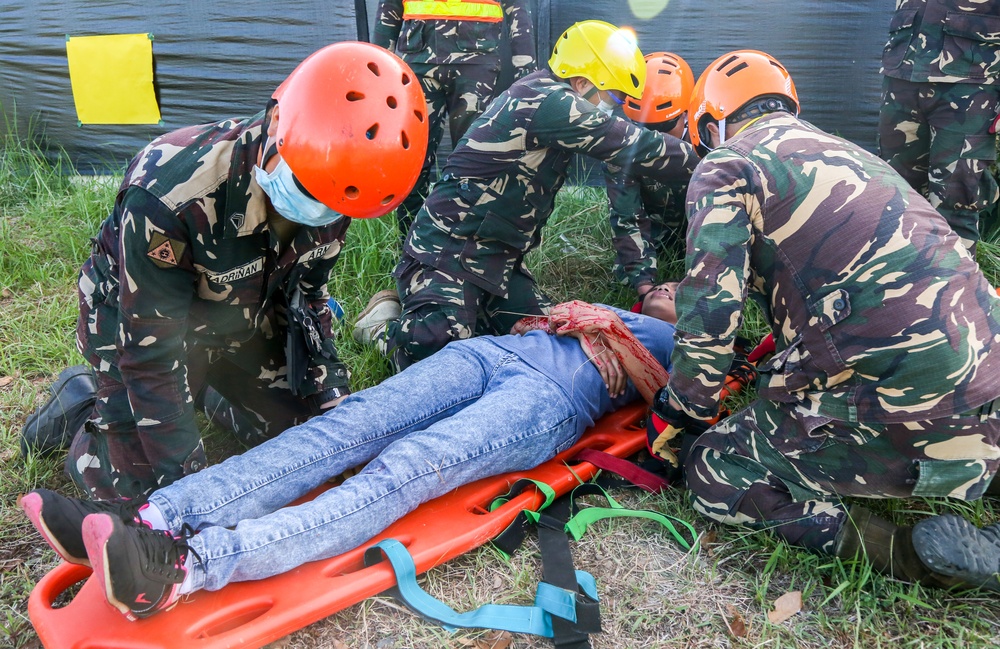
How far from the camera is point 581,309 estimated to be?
297 cm

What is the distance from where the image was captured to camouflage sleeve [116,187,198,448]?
204 centimetres

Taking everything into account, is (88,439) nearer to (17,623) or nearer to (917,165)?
(17,623)

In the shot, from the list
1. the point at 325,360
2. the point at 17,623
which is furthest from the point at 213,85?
the point at 17,623

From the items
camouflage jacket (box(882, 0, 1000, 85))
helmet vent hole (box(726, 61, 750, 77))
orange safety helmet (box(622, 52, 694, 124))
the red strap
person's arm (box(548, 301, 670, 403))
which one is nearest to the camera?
helmet vent hole (box(726, 61, 750, 77))

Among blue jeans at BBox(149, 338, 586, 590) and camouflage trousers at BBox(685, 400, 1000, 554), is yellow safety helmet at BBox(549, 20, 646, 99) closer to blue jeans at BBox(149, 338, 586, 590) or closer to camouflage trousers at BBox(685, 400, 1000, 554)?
blue jeans at BBox(149, 338, 586, 590)

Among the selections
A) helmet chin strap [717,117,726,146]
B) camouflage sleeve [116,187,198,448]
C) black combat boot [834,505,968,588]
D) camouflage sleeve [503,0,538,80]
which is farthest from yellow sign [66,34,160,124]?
black combat boot [834,505,968,588]

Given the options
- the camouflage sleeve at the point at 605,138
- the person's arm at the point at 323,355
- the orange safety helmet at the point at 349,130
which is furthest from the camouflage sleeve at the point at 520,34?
the orange safety helmet at the point at 349,130

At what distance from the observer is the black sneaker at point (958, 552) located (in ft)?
6.72

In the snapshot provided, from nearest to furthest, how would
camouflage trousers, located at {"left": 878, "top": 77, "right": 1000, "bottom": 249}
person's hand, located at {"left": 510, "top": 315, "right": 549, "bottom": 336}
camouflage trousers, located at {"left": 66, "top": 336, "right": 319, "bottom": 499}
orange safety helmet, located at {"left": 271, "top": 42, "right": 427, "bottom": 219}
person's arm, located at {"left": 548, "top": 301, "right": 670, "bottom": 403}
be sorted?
orange safety helmet, located at {"left": 271, "top": 42, "right": 427, "bottom": 219}
camouflage trousers, located at {"left": 66, "top": 336, "right": 319, "bottom": 499}
person's arm, located at {"left": 548, "top": 301, "right": 670, "bottom": 403}
person's hand, located at {"left": 510, "top": 315, "right": 549, "bottom": 336}
camouflage trousers, located at {"left": 878, "top": 77, "right": 1000, "bottom": 249}

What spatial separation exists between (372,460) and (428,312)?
115 cm

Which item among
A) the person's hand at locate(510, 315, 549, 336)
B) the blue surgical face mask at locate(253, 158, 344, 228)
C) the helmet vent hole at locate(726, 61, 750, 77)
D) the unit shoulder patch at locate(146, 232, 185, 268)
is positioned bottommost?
the person's hand at locate(510, 315, 549, 336)

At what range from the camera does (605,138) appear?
3.18 meters

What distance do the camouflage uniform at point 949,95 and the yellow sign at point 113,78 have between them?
16.3 feet

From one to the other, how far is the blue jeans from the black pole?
322 centimetres
